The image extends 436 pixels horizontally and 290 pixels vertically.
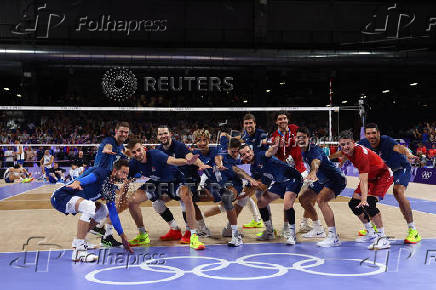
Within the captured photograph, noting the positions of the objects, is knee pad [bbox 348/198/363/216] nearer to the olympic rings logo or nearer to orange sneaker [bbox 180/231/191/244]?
the olympic rings logo

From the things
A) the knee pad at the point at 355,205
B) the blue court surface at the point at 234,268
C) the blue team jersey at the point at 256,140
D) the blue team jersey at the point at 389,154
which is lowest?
the blue court surface at the point at 234,268

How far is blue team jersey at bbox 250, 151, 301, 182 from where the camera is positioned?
6574 mm

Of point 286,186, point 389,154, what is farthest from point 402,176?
point 286,186

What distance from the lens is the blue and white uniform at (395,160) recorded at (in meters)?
6.63

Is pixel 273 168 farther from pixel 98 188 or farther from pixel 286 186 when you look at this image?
pixel 98 188

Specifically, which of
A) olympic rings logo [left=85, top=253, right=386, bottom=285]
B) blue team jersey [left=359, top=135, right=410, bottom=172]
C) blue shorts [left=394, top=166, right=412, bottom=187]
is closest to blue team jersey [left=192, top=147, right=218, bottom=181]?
olympic rings logo [left=85, top=253, right=386, bottom=285]

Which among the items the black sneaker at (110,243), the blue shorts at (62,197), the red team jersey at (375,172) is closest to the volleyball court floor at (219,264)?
the black sneaker at (110,243)

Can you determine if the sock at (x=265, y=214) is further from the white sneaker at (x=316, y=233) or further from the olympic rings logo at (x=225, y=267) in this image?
the olympic rings logo at (x=225, y=267)

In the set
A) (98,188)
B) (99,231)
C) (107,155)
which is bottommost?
(99,231)

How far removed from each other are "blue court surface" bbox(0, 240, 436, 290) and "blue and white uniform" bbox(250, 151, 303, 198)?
36.4 inches

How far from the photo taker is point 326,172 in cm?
643

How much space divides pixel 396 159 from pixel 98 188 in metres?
4.61

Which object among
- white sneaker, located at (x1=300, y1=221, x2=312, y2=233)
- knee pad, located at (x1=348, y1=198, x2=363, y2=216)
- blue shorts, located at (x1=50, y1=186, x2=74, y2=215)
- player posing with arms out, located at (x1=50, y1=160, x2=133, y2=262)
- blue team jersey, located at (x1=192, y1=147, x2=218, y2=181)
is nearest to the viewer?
player posing with arms out, located at (x1=50, y1=160, x2=133, y2=262)

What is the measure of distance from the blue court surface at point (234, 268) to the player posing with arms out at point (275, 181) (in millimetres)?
→ 501
